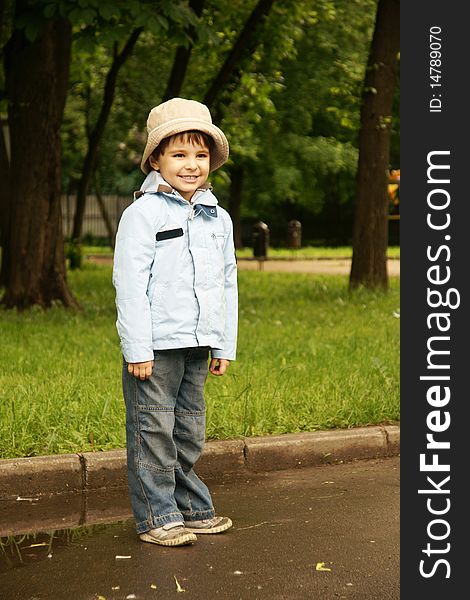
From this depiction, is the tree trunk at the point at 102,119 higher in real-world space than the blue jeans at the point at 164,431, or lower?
higher

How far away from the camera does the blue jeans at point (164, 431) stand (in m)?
5.12

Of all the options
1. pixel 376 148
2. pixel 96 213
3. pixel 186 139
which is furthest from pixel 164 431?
pixel 96 213

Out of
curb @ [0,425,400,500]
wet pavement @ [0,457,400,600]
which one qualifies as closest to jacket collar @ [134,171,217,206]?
wet pavement @ [0,457,400,600]

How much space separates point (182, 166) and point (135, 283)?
1.88ft

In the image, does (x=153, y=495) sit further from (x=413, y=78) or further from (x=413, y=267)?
(x=413, y=78)

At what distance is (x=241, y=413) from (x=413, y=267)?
2.01m

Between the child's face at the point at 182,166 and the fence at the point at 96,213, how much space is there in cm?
3730

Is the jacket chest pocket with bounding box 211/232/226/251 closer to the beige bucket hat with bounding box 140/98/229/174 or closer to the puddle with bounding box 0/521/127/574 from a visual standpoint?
the beige bucket hat with bounding box 140/98/229/174

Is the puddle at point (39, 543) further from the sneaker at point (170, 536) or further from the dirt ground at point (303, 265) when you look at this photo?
the dirt ground at point (303, 265)

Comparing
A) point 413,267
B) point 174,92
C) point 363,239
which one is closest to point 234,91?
point 174,92

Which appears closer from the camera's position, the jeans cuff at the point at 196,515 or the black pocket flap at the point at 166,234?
the black pocket flap at the point at 166,234

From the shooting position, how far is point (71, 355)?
9.42 meters

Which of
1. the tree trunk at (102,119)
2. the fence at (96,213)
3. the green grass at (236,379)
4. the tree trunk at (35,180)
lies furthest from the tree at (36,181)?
the fence at (96,213)

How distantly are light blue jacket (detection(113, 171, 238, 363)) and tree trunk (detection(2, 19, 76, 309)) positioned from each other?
27.1 feet
